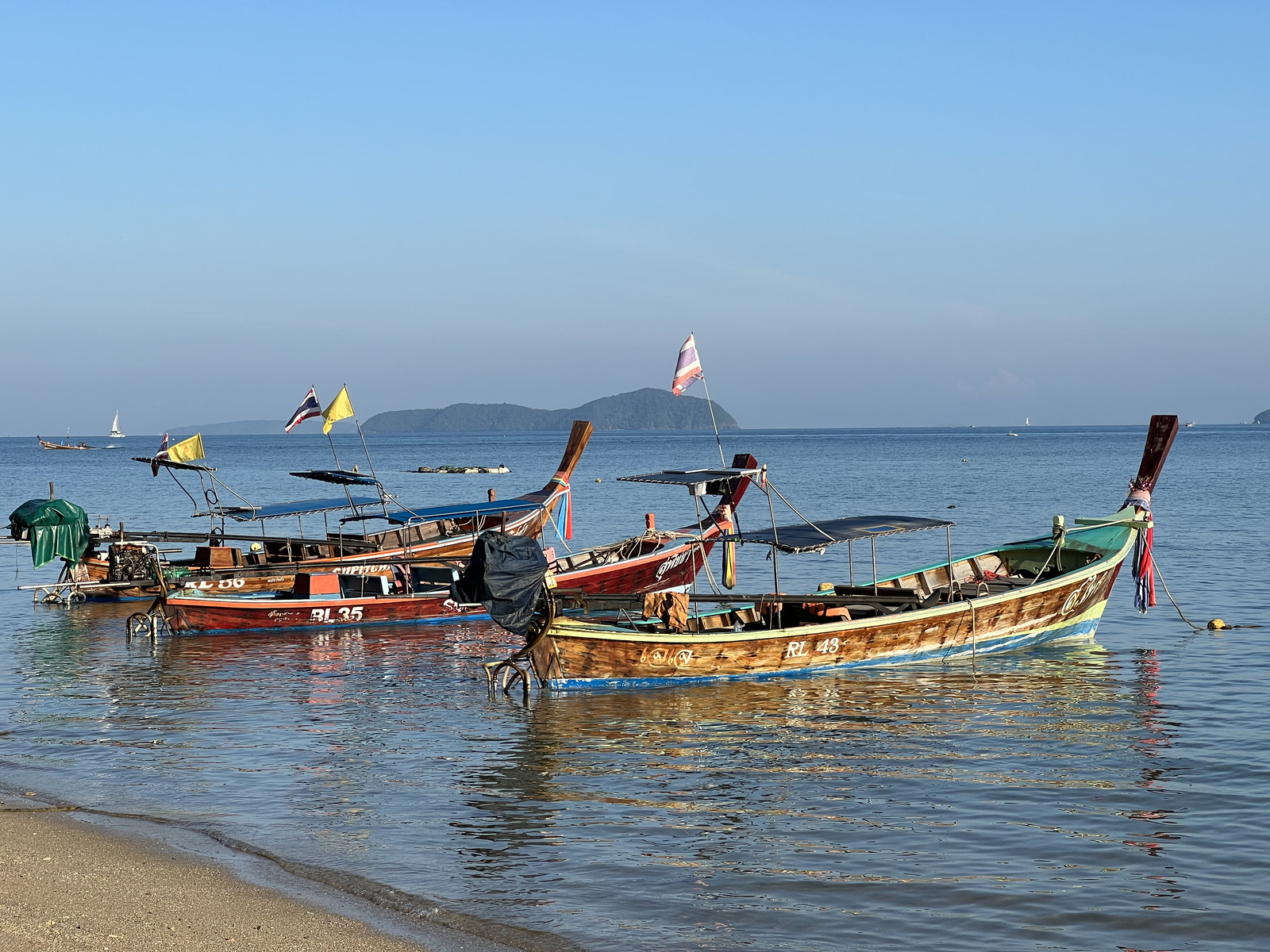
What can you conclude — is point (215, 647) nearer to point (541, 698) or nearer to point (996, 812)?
point (541, 698)

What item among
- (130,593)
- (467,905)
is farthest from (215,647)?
(467,905)

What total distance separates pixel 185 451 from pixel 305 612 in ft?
A: 21.6

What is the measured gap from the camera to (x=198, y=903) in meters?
9.61

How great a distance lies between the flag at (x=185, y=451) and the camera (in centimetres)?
3005

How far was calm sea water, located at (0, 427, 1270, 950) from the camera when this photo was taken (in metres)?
10.3

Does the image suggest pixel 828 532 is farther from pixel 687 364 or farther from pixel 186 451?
pixel 186 451

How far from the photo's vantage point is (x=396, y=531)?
34312 millimetres

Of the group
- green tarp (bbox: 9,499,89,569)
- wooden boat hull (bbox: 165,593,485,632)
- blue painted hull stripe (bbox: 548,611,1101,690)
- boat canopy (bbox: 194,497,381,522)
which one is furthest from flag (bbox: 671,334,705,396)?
green tarp (bbox: 9,499,89,569)

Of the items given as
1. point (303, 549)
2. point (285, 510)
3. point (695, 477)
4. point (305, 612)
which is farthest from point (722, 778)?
point (303, 549)

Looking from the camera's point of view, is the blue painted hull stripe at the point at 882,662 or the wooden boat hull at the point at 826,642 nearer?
the wooden boat hull at the point at 826,642

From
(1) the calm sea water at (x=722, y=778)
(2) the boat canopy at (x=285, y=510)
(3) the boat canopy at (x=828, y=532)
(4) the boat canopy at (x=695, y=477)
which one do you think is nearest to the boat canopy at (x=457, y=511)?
(1) the calm sea water at (x=722, y=778)

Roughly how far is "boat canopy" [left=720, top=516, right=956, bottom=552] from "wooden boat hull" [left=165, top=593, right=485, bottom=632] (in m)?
9.04

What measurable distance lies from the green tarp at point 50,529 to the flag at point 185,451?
8.42 feet

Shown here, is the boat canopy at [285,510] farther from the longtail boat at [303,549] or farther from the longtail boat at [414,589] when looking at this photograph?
the longtail boat at [414,589]
